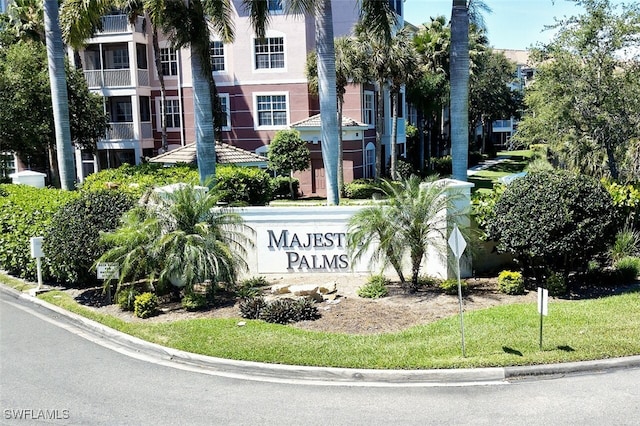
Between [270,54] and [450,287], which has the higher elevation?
[270,54]

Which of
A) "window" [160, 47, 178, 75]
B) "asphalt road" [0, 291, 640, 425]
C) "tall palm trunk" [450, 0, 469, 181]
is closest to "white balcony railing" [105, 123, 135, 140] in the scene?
"window" [160, 47, 178, 75]

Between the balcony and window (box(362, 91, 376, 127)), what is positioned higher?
the balcony

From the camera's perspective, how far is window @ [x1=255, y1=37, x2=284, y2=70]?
35406mm

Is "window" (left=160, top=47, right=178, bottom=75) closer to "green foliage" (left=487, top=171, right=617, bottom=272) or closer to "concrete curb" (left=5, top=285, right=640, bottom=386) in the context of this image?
"green foliage" (left=487, top=171, right=617, bottom=272)

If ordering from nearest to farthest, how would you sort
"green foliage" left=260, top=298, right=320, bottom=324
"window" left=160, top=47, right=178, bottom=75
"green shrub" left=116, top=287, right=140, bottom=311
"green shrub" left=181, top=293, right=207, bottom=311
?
"green foliage" left=260, top=298, right=320, bottom=324 < "green shrub" left=181, top=293, right=207, bottom=311 < "green shrub" left=116, top=287, right=140, bottom=311 < "window" left=160, top=47, right=178, bottom=75

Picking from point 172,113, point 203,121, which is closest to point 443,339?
point 203,121

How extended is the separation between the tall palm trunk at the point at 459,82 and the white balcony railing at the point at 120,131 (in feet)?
82.7

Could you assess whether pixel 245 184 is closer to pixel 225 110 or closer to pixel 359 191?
pixel 359 191

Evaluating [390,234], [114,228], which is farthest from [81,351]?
[390,234]

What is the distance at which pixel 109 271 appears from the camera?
13523 mm

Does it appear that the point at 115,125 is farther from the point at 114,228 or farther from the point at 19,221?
the point at 114,228

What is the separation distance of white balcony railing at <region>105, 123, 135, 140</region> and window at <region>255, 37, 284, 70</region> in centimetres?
851

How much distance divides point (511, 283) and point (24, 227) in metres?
11.6

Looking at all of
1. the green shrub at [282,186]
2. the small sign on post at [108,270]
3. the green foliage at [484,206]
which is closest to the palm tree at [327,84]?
the green foliage at [484,206]
